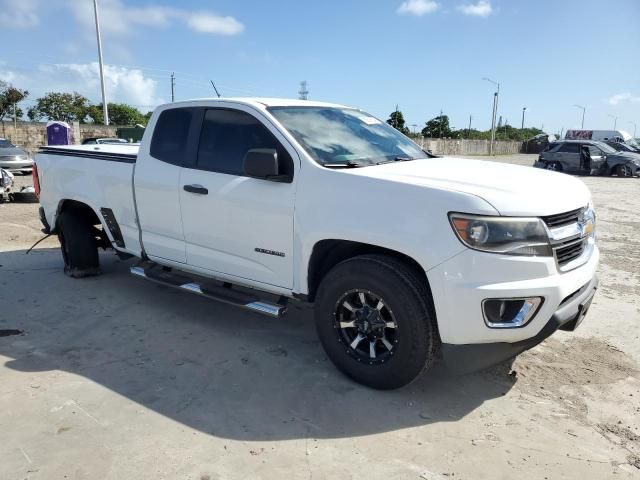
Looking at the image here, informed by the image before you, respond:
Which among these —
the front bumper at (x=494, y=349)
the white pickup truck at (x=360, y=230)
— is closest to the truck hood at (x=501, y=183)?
the white pickup truck at (x=360, y=230)

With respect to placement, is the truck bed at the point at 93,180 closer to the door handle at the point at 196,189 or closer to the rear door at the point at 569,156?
the door handle at the point at 196,189

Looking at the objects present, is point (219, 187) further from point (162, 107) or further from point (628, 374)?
point (628, 374)

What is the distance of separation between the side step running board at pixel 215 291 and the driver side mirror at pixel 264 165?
3.14 feet

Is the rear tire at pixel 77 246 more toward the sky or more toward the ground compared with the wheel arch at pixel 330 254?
more toward the ground

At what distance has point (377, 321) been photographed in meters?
3.36

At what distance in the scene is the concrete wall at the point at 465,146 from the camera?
48.1 metres

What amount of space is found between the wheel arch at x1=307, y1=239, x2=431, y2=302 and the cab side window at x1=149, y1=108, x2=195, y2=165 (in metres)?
1.60

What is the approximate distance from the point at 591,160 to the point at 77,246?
2228 cm

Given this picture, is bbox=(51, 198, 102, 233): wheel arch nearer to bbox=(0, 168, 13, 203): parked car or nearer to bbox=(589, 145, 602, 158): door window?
bbox=(0, 168, 13, 203): parked car

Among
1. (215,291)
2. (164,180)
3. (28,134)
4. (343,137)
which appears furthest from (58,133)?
(343,137)

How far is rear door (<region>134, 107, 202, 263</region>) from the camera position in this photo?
447 cm

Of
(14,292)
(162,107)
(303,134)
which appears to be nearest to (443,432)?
(303,134)

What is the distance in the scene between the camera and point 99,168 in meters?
5.17

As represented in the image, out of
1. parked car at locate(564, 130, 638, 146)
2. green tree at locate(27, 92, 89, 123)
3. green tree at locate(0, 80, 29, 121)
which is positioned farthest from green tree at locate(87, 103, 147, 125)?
parked car at locate(564, 130, 638, 146)
